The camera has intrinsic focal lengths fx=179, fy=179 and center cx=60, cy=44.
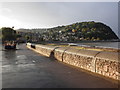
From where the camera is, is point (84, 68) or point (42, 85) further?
point (84, 68)

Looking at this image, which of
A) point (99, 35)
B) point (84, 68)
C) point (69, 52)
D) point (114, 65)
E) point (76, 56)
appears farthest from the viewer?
point (99, 35)

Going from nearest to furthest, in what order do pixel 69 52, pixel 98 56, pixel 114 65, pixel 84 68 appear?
pixel 114 65 → pixel 98 56 → pixel 84 68 → pixel 69 52

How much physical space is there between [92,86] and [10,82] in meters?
5.74

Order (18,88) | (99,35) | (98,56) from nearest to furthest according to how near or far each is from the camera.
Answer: (18,88), (98,56), (99,35)

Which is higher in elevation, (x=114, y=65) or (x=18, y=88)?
(x=114, y=65)

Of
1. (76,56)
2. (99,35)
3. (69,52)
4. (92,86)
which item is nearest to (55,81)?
(92,86)

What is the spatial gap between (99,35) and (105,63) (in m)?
168

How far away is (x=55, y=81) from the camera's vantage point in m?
12.8

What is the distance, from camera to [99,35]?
582ft

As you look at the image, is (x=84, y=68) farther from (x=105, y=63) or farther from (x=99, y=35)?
(x=99, y=35)

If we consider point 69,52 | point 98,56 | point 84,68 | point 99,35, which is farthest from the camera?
point 99,35

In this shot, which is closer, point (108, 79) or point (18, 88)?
point (18, 88)

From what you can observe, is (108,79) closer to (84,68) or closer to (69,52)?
(84,68)

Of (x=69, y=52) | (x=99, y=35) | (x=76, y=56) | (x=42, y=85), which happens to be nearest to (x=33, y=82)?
(x=42, y=85)
